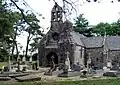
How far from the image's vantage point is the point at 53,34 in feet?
197

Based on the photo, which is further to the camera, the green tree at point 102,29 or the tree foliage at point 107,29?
the green tree at point 102,29

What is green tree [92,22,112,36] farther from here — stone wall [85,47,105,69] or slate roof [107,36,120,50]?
stone wall [85,47,105,69]

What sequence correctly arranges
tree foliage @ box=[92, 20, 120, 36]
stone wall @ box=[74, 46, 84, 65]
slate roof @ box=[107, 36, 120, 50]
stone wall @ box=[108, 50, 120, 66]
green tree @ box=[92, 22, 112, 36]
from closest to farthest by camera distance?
stone wall @ box=[74, 46, 84, 65], stone wall @ box=[108, 50, 120, 66], slate roof @ box=[107, 36, 120, 50], tree foliage @ box=[92, 20, 120, 36], green tree @ box=[92, 22, 112, 36]

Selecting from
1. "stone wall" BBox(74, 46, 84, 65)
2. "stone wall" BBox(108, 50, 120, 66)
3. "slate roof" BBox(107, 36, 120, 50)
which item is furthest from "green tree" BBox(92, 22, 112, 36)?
"stone wall" BBox(74, 46, 84, 65)

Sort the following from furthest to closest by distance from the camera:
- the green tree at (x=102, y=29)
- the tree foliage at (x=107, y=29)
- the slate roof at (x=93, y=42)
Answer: the green tree at (x=102, y=29) < the tree foliage at (x=107, y=29) < the slate roof at (x=93, y=42)

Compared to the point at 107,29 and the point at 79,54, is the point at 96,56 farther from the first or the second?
the point at 107,29

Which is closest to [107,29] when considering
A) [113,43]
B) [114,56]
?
[113,43]

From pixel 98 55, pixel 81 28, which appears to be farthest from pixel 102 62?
pixel 81 28

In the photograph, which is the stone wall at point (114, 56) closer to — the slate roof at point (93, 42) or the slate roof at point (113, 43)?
the slate roof at point (113, 43)

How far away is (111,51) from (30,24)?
48490 mm

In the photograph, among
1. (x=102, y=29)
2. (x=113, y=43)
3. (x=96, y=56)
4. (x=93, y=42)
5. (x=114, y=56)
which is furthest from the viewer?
(x=102, y=29)

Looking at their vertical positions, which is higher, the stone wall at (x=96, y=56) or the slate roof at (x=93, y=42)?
the slate roof at (x=93, y=42)

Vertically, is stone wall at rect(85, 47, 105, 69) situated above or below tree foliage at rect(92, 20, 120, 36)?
below

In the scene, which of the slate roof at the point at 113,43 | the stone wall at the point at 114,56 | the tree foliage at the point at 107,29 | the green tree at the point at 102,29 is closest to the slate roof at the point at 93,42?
the slate roof at the point at 113,43
